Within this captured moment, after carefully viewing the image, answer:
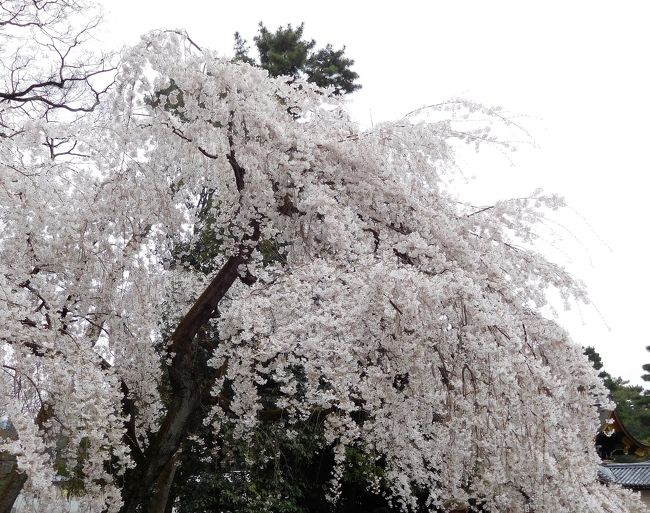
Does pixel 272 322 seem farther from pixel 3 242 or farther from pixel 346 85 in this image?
pixel 346 85

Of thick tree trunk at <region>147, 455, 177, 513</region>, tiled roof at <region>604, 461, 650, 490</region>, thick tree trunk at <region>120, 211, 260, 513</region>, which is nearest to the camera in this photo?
thick tree trunk at <region>120, 211, 260, 513</region>

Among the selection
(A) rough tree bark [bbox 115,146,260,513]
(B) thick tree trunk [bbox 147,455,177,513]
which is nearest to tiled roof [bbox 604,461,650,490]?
(B) thick tree trunk [bbox 147,455,177,513]

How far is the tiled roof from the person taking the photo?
1144 cm

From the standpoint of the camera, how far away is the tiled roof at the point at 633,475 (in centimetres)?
1144

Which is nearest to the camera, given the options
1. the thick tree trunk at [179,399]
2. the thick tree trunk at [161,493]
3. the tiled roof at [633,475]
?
the thick tree trunk at [179,399]

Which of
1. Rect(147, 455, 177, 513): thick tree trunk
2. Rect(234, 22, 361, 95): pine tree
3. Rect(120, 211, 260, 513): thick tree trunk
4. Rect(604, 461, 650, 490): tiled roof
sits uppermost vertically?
Rect(234, 22, 361, 95): pine tree

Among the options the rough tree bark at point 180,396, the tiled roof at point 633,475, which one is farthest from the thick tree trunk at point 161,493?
the tiled roof at point 633,475

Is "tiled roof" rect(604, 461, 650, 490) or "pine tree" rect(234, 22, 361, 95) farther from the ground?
"pine tree" rect(234, 22, 361, 95)

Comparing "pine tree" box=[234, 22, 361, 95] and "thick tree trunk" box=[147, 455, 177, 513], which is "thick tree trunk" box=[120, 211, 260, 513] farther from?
"pine tree" box=[234, 22, 361, 95]

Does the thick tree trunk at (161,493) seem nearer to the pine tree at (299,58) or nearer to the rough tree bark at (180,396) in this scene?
the rough tree bark at (180,396)

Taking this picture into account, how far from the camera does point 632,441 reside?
1143 centimetres

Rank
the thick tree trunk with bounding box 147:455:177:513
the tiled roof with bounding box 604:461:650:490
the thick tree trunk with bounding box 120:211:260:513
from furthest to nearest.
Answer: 1. the tiled roof with bounding box 604:461:650:490
2. the thick tree trunk with bounding box 147:455:177:513
3. the thick tree trunk with bounding box 120:211:260:513

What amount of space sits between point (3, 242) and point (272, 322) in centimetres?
194

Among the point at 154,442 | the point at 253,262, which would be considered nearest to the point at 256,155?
the point at 253,262
